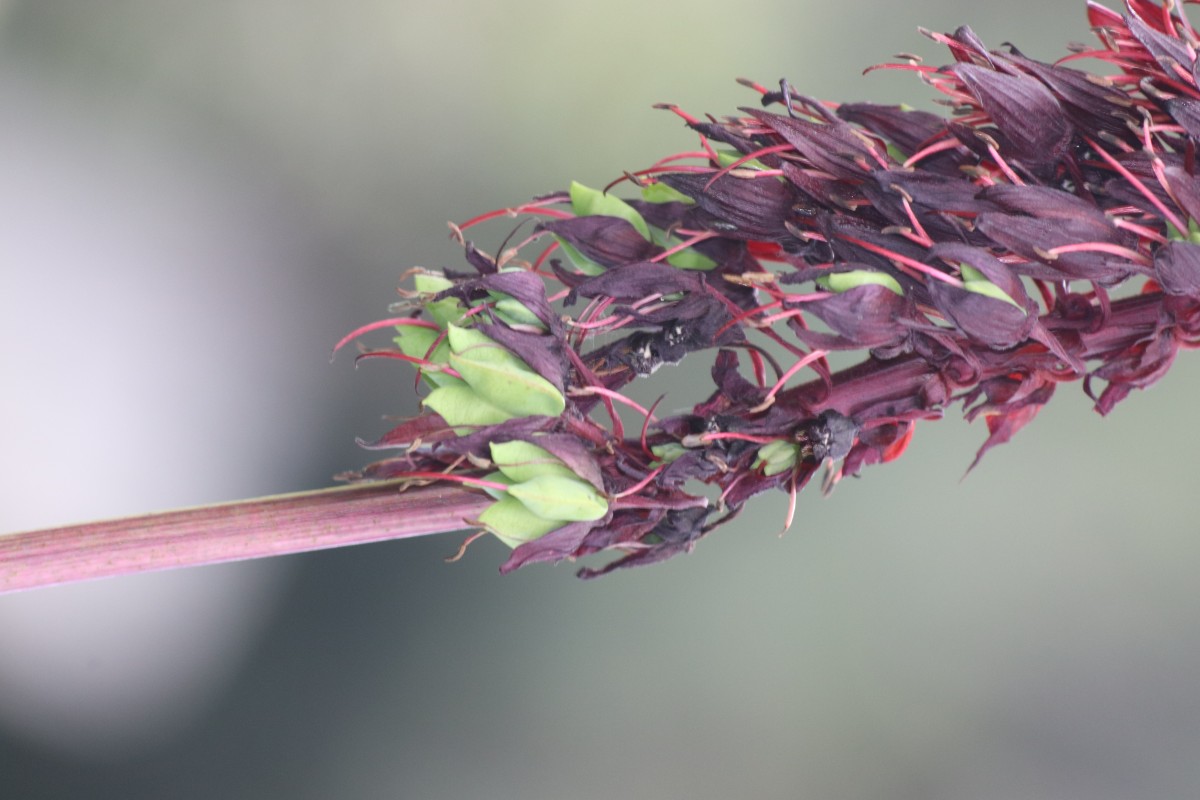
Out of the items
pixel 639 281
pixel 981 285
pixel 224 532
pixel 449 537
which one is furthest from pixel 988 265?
pixel 449 537

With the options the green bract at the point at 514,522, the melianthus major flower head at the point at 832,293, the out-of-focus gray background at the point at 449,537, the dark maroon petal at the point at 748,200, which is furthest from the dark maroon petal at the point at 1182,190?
the out-of-focus gray background at the point at 449,537

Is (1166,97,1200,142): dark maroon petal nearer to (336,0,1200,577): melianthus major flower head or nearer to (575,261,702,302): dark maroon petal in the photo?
(336,0,1200,577): melianthus major flower head

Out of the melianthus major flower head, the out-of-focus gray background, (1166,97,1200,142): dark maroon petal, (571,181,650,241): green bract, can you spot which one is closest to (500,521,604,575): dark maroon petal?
the melianthus major flower head

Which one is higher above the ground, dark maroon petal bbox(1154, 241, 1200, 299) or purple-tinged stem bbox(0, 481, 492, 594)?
purple-tinged stem bbox(0, 481, 492, 594)

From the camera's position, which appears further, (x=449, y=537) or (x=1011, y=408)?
(x=449, y=537)

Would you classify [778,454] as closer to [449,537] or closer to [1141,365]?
[1141,365]
